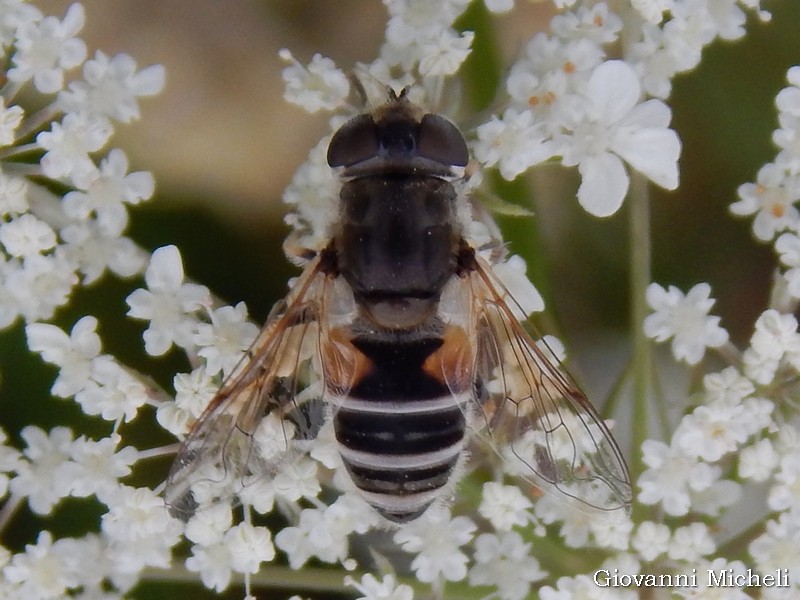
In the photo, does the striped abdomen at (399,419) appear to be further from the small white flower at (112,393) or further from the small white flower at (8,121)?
the small white flower at (8,121)

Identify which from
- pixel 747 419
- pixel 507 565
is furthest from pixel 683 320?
pixel 507 565

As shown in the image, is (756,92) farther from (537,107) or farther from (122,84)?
(122,84)

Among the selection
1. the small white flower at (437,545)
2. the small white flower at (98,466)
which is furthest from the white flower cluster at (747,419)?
the small white flower at (98,466)

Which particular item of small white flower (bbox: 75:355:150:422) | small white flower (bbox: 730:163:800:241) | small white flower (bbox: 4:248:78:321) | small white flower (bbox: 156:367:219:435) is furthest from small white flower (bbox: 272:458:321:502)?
small white flower (bbox: 730:163:800:241)

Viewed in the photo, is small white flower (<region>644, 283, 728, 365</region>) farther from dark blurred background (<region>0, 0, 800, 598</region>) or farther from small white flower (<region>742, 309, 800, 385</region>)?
dark blurred background (<region>0, 0, 800, 598</region>)

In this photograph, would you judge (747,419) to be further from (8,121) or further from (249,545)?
(8,121)

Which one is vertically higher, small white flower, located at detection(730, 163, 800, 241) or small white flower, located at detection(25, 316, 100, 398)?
small white flower, located at detection(730, 163, 800, 241)
